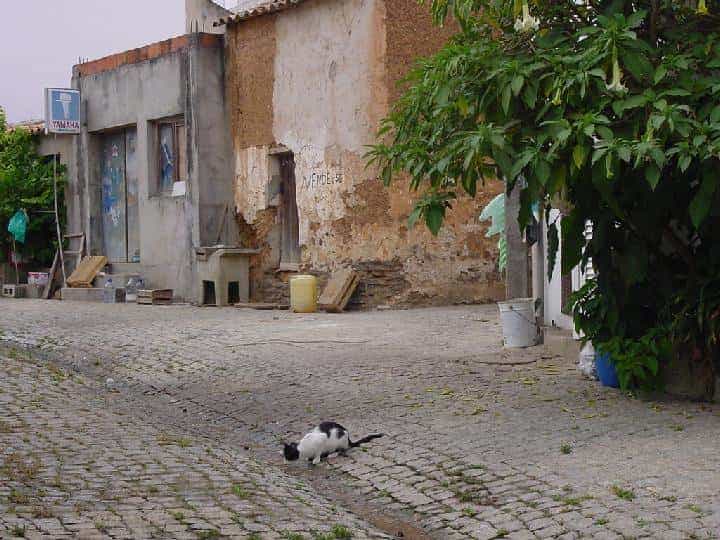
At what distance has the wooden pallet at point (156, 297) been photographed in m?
19.8

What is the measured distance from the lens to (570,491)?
566 centimetres

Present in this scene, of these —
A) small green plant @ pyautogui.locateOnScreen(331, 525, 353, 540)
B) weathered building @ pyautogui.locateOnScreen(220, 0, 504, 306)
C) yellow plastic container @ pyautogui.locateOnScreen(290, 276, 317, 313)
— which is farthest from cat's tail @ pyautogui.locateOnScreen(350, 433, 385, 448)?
yellow plastic container @ pyautogui.locateOnScreen(290, 276, 317, 313)

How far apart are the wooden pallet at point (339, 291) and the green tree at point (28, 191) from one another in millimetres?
9516

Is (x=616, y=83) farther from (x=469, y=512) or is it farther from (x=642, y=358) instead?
(x=469, y=512)

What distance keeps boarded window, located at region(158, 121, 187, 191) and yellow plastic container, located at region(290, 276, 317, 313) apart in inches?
189

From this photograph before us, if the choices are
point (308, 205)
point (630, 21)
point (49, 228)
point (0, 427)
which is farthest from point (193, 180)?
point (630, 21)

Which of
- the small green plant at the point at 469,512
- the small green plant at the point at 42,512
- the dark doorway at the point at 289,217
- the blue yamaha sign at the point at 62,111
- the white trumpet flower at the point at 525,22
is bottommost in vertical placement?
the small green plant at the point at 469,512

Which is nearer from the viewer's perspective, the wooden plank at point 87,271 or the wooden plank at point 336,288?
the wooden plank at point 336,288

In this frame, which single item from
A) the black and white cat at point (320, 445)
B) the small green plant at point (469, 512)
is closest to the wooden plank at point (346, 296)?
the black and white cat at point (320, 445)

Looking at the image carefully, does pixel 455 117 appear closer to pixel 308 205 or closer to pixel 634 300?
pixel 634 300

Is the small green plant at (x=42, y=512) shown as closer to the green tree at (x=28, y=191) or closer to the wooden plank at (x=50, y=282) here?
the wooden plank at (x=50, y=282)

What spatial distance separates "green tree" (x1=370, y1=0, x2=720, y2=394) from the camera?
21.3 feet

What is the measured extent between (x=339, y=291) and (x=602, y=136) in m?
10.6

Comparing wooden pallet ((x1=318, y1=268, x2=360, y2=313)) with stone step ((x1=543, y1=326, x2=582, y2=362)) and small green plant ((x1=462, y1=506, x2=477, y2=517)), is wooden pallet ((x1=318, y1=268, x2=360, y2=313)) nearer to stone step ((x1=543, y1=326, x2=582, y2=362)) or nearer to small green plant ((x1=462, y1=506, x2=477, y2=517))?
stone step ((x1=543, y1=326, x2=582, y2=362))
